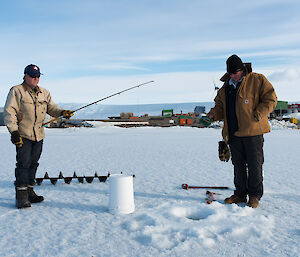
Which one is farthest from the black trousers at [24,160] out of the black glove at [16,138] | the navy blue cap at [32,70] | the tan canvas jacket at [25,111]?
the navy blue cap at [32,70]

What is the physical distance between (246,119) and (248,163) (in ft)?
1.90

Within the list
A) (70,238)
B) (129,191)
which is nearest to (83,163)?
(129,191)

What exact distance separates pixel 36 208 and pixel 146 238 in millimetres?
1877

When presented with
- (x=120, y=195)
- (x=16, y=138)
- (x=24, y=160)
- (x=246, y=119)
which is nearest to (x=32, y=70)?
(x=16, y=138)

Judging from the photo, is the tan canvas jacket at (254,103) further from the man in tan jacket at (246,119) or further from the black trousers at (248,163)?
the black trousers at (248,163)

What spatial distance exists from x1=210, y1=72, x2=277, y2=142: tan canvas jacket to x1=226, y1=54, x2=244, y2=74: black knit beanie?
17 cm

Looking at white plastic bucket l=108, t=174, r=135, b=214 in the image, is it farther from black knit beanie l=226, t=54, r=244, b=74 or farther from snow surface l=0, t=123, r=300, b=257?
black knit beanie l=226, t=54, r=244, b=74

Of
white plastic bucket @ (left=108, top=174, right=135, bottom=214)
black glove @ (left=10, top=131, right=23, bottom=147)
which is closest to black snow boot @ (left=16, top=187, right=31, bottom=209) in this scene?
black glove @ (left=10, top=131, right=23, bottom=147)

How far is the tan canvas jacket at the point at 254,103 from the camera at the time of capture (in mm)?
3611

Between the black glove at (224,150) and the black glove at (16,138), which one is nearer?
the black glove at (16,138)

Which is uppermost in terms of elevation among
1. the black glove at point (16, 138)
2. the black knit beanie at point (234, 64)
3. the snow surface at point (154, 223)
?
the black knit beanie at point (234, 64)

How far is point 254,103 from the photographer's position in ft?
12.2

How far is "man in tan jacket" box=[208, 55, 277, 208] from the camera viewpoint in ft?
12.0

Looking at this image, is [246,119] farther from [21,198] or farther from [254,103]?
[21,198]
